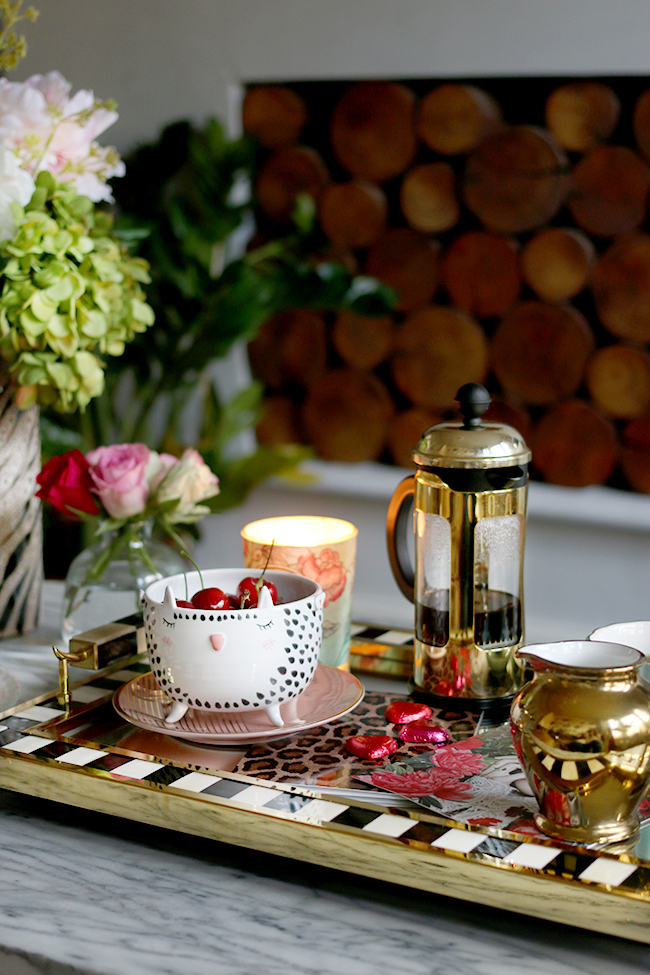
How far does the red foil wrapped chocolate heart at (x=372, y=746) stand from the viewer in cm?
72

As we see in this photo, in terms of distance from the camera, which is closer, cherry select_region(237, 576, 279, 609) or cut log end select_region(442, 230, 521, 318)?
cherry select_region(237, 576, 279, 609)

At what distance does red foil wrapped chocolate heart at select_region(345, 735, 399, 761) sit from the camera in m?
0.72

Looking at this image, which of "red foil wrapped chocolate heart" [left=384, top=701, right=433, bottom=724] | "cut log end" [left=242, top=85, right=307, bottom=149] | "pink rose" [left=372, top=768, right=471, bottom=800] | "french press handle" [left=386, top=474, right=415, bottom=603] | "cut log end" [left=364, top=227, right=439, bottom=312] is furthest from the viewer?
"cut log end" [left=242, top=85, right=307, bottom=149]

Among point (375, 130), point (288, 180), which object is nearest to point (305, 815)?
point (375, 130)

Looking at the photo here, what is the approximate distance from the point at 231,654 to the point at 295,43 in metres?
1.94

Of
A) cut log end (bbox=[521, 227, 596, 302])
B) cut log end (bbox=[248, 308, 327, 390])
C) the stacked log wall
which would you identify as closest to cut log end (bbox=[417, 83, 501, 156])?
the stacked log wall

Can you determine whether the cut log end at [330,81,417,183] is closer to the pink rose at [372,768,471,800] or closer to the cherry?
the cherry

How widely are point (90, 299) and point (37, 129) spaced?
16 cm

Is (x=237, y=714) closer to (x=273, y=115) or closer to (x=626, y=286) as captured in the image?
(x=626, y=286)

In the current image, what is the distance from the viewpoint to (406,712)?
786 millimetres

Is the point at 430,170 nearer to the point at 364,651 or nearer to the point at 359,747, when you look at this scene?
the point at 364,651

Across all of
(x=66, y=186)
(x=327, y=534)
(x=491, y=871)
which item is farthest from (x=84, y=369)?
(x=491, y=871)

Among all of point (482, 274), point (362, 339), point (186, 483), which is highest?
point (482, 274)

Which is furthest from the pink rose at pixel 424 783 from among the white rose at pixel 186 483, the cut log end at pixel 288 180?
the cut log end at pixel 288 180
